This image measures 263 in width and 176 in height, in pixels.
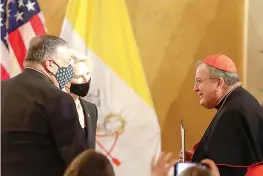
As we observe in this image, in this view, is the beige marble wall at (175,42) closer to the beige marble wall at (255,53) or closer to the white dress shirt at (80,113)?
the beige marble wall at (255,53)

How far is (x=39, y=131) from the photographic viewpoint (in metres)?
2.43

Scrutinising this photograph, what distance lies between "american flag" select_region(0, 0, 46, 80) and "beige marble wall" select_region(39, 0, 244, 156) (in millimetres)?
371

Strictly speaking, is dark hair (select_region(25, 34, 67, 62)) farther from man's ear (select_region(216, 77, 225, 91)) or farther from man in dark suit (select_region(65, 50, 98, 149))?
man's ear (select_region(216, 77, 225, 91))

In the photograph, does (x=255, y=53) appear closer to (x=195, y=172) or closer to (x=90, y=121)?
(x=90, y=121)

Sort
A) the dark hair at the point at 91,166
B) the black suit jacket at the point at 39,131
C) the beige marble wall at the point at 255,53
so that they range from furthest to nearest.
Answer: the beige marble wall at the point at 255,53, the black suit jacket at the point at 39,131, the dark hair at the point at 91,166

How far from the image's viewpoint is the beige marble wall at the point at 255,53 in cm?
405

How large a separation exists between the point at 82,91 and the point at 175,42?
1073 millimetres

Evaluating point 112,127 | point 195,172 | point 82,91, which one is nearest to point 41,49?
point 82,91

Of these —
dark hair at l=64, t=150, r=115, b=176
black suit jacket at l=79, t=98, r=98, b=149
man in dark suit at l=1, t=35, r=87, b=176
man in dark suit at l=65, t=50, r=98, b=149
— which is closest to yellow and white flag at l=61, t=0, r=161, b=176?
man in dark suit at l=65, t=50, r=98, b=149

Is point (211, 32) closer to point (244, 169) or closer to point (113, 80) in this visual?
point (113, 80)

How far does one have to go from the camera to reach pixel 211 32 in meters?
4.14

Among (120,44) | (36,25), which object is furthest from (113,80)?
(36,25)

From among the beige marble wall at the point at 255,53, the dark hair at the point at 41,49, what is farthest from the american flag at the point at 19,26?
the beige marble wall at the point at 255,53

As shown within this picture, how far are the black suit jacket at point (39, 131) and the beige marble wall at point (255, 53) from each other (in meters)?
1.98
